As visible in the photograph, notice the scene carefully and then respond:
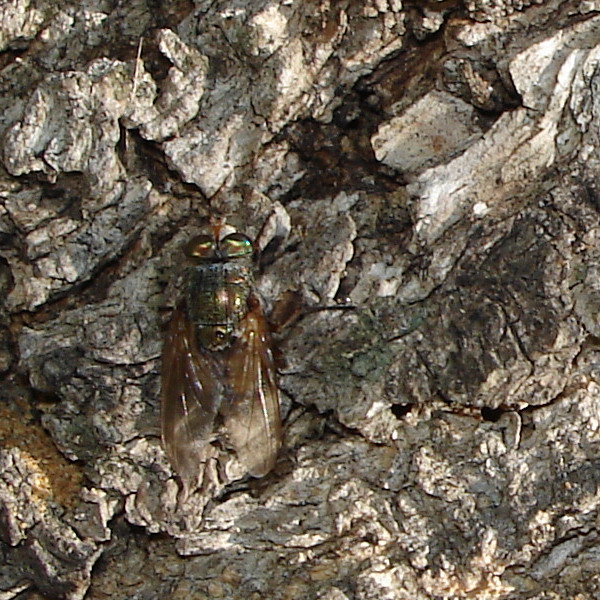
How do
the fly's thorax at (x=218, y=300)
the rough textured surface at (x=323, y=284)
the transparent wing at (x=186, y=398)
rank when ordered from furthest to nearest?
the fly's thorax at (x=218, y=300)
the transparent wing at (x=186, y=398)
the rough textured surface at (x=323, y=284)

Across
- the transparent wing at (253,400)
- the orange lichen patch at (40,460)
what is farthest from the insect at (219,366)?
the orange lichen patch at (40,460)

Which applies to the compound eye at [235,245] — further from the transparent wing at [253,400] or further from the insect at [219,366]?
the transparent wing at [253,400]

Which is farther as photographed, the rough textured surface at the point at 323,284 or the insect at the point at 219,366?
the insect at the point at 219,366

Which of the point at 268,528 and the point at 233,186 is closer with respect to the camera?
the point at 268,528

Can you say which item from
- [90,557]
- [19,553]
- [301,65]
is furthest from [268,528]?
[301,65]

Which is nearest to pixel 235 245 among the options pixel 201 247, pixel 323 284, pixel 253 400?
pixel 201 247

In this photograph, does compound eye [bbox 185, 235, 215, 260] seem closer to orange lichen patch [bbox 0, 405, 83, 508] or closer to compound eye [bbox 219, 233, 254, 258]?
compound eye [bbox 219, 233, 254, 258]

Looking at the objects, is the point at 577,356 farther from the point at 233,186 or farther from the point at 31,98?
A: the point at 31,98
